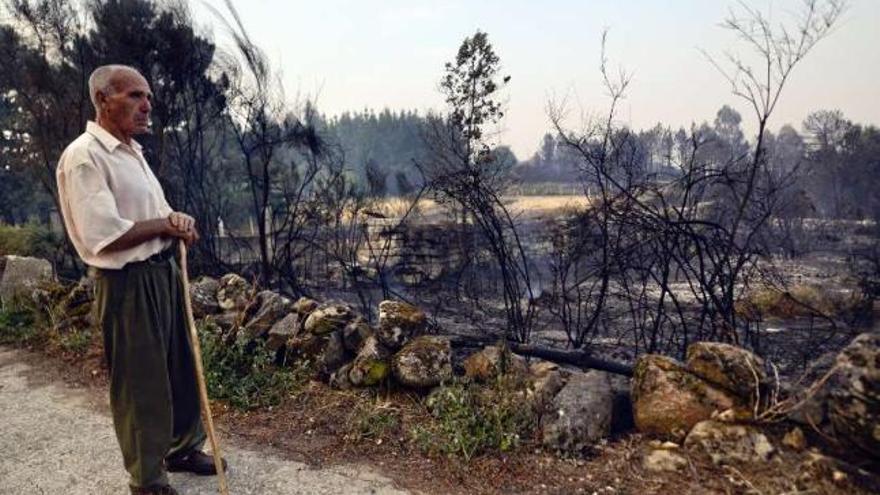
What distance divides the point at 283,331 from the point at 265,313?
361 millimetres

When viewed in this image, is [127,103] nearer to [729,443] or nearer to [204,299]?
[204,299]

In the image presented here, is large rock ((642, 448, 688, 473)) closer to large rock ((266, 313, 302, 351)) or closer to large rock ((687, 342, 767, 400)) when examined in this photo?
large rock ((687, 342, 767, 400))

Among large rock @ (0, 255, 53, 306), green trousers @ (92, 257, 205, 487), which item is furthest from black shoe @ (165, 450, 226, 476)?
large rock @ (0, 255, 53, 306)

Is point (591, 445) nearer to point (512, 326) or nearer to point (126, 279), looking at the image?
point (126, 279)

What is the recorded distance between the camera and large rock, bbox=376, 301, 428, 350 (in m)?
4.16

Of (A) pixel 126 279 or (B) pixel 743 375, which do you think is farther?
(B) pixel 743 375

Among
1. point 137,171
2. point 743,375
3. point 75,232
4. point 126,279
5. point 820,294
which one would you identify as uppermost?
point 137,171

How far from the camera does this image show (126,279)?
8.18ft

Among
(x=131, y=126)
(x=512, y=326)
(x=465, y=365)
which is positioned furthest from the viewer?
(x=512, y=326)

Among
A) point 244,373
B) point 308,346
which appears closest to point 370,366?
point 308,346

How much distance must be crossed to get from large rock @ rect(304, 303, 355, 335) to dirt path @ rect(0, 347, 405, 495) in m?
1.23

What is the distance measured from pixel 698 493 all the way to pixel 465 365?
1.79 meters

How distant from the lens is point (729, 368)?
3018 mm

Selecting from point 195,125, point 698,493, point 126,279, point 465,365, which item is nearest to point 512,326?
point 465,365
